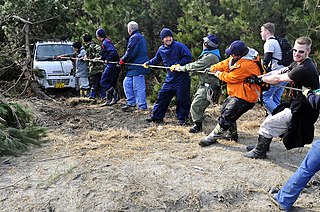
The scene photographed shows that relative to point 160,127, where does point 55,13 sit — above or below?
above

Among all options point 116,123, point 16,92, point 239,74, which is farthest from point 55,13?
point 239,74

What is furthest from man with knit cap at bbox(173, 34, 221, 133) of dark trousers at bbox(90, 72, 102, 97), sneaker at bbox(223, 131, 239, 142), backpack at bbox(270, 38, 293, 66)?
dark trousers at bbox(90, 72, 102, 97)

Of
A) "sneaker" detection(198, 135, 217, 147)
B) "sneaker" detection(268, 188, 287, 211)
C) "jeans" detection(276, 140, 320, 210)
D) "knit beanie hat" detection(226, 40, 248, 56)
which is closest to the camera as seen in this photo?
"jeans" detection(276, 140, 320, 210)

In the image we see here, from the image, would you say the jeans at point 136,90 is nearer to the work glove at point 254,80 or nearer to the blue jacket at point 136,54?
the blue jacket at point 136,54

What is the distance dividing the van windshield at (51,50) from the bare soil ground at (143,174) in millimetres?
6108

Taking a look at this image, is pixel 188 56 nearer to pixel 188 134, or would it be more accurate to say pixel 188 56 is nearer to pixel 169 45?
pixel 169 45

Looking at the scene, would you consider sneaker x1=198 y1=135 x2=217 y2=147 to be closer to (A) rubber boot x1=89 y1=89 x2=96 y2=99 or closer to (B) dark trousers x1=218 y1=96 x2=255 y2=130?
(B) dark trousers x1=218 y1=96 x2=255 y2=130

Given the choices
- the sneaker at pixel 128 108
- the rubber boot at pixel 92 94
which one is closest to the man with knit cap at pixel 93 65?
the rubber boot at pixel 92 94

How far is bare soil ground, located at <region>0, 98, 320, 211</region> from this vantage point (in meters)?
4.16

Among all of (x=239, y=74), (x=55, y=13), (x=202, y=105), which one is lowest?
(x=202, y=105)

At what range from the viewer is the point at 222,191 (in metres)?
4.38

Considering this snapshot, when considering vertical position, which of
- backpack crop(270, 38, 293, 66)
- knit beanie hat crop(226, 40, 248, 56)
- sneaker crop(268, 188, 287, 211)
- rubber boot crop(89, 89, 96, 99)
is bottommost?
sneaker crop(268, 188, 287, 211)

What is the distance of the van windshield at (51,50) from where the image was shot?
41.7 feet

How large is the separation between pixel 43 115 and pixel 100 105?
1785 mm
